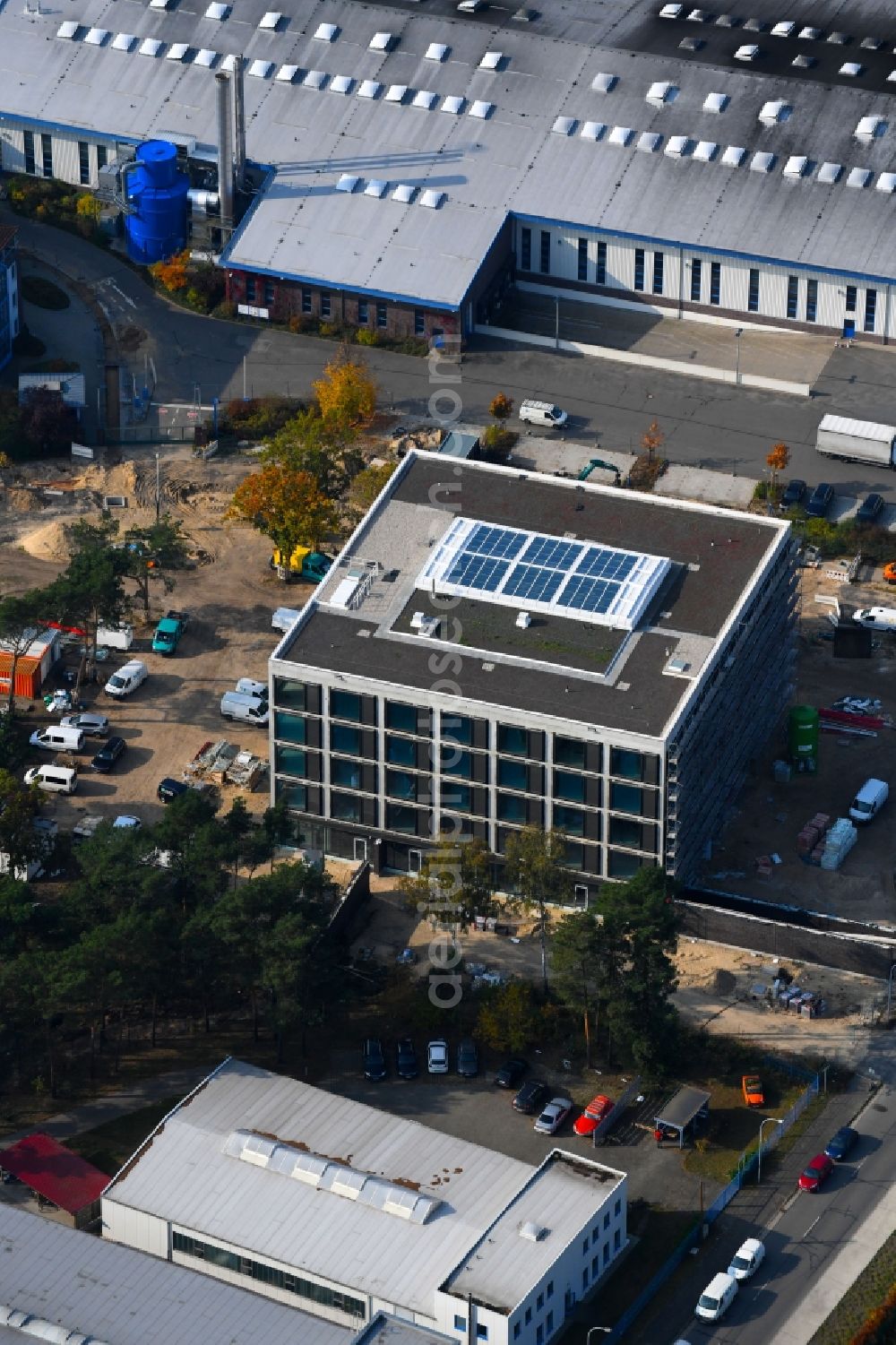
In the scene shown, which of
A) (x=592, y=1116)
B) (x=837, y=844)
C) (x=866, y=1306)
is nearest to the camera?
(x=866, y=1306)

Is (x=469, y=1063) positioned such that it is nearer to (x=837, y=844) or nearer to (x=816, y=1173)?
(x=816, y=1173)

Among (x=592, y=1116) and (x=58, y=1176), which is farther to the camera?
(x=592, y=1116)

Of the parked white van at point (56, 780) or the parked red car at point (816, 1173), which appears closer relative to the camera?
the parked red car at point (816, 1173)

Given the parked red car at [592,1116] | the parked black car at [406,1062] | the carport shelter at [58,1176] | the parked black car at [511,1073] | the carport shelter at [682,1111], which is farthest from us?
the parked black car at [406,1062]

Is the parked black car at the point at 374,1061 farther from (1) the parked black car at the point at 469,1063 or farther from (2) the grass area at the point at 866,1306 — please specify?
(2) the grass area at the point at 866,1306

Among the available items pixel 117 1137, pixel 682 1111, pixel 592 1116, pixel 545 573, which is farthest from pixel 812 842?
pixel 117 1137

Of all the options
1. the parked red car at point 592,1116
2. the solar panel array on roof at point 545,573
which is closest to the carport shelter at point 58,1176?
the parked red car at point 592,1116

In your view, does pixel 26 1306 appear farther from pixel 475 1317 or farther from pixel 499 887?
pixel 499 887
